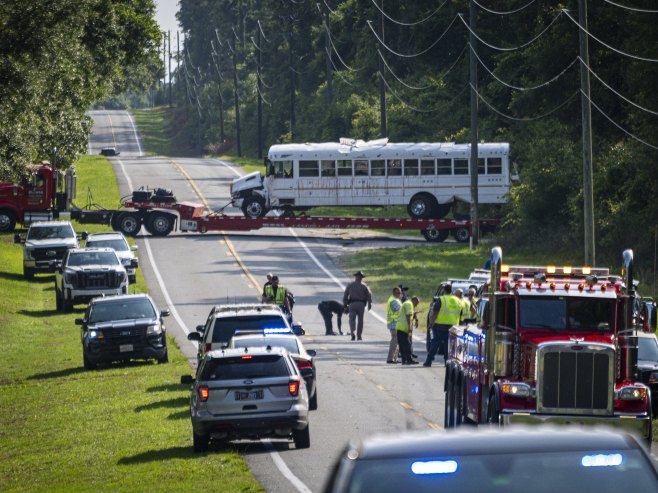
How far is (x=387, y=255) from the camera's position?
5566 centimetres

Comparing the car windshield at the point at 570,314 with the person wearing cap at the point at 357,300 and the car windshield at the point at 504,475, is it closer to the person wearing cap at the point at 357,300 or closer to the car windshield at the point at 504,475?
the car windshield at the point at 504,475

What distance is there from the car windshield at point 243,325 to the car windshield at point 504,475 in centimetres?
1786

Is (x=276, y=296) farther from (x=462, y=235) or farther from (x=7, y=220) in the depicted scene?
(x=7, y=220)

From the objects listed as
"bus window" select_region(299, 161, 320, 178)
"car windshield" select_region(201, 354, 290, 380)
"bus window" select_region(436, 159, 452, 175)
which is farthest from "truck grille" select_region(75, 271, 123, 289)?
"car windshield" select_region(201, 354, 290, 380)

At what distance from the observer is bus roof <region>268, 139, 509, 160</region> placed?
60719mm

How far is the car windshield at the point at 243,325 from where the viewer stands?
944 inches

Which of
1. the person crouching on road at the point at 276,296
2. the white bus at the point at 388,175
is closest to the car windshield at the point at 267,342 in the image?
the person crouching on road at the point at 276,296

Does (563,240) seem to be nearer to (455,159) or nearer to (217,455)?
(455,159)

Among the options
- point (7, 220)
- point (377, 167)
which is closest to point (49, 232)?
point (7, 220)

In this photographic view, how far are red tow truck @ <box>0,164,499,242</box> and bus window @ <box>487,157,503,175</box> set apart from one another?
2.44m

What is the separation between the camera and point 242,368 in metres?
19.1

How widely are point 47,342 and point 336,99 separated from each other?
7074cm

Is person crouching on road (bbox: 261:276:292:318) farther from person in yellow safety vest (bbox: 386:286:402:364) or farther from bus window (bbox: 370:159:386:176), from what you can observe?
bus window (bbox: 370:159:386:176)

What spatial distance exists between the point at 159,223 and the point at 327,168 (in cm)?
779
